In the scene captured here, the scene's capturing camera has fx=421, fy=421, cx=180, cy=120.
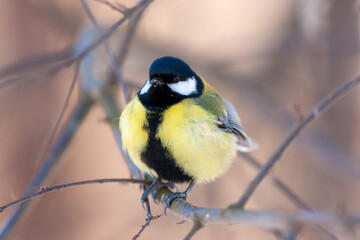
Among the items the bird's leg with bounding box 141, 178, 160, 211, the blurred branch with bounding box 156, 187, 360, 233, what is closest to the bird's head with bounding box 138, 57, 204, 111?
the bird's leg with bounding box 141, 178, 160, 211

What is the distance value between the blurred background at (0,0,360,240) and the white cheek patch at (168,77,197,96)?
4.99 ft

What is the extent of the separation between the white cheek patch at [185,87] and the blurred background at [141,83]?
152 centimetres

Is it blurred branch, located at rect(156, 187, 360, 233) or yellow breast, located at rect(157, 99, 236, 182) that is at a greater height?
yellow breast, located at rect(157, 99, 236, 182)

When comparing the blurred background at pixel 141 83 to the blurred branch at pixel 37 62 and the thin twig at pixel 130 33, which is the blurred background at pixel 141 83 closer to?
the blurred branch at pixel 37 62

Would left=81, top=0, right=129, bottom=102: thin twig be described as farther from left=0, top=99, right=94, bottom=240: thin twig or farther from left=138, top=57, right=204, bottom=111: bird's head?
left=0, top=99, right=94, bottom=240: thin twig

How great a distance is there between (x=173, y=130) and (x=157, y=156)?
17 centimetres

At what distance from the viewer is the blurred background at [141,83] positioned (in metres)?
4.06

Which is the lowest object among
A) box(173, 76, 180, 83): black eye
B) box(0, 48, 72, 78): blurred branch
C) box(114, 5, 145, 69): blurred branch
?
box(173, 76, 180, 83): black eye

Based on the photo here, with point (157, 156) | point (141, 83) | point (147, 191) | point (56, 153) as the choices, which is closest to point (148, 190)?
point (147, 191)

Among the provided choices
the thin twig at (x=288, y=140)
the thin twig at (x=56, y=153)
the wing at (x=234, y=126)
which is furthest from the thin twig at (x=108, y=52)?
the thin twig at (x=288, y=140)

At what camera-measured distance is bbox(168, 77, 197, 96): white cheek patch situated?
7.30 feet

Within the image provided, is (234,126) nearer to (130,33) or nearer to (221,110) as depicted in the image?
(221,110)

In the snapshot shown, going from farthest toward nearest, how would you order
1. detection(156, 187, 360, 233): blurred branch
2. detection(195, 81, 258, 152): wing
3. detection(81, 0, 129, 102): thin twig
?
detection(195, 81, 258, 152): wing → detection(81, 0, 129, 102): thin twig → detection(156, 187, 360, 233): blurred branch

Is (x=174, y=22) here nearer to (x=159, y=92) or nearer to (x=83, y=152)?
(x=83, y=152)
